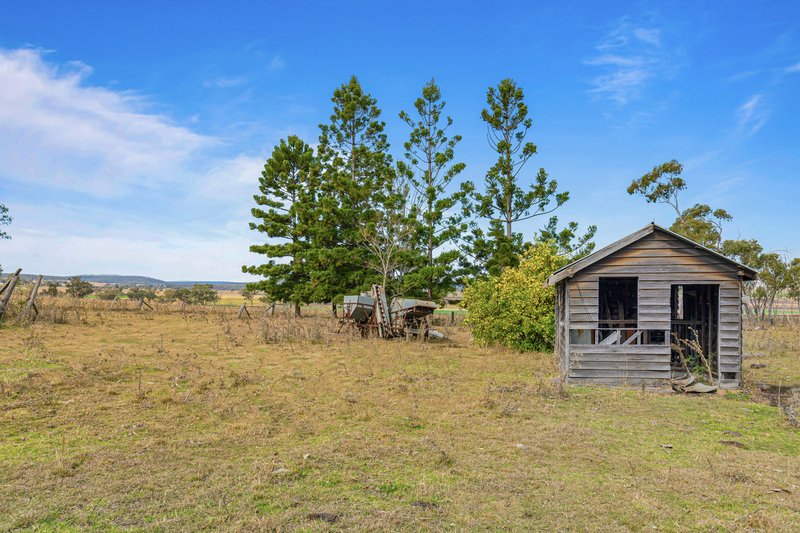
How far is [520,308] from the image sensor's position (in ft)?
63.7

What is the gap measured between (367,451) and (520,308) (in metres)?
13.7

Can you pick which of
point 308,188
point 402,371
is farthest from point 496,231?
point 402,371

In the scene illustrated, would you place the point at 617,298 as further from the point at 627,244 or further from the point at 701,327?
the point at 627,244

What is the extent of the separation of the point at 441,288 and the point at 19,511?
31107mm

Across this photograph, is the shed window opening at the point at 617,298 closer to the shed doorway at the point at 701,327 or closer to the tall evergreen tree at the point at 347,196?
the shed doorway at the point at 701,327

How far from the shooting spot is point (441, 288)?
35.1 metres

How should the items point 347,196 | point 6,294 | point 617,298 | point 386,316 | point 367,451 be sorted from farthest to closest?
point 347,196
point 386,316
point 6,294
point 617,298
point 367,451

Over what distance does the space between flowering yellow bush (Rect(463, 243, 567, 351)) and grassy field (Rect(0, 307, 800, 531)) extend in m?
5.78

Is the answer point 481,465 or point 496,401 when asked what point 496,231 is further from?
point 481,465

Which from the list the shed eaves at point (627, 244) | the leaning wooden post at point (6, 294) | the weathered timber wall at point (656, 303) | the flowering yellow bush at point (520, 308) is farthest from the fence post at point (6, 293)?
the weathered timber wall at point (656, 303)

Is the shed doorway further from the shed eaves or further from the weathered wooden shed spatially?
the shed eaves

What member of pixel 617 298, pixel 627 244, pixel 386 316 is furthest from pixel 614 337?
A: pixel 386 316

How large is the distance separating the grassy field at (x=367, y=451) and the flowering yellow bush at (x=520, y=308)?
5.78 metres

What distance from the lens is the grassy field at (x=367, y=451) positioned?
4883mm
